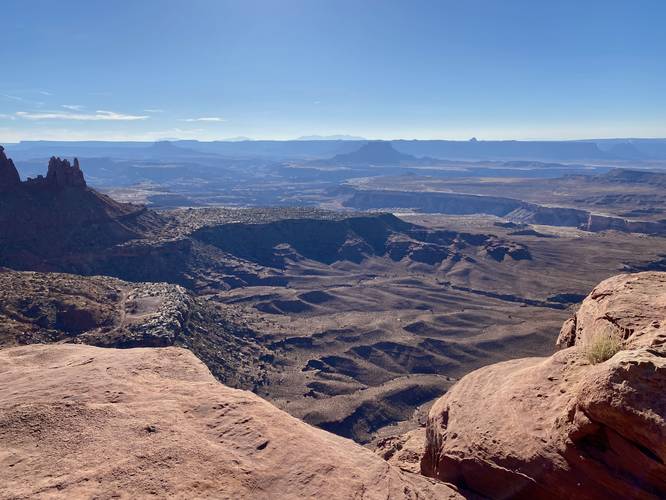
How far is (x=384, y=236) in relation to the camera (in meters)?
180

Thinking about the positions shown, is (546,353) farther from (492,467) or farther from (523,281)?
(492,467)

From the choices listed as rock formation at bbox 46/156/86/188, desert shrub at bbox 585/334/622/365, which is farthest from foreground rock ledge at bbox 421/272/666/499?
rock formation at bbox 46/156/86/188

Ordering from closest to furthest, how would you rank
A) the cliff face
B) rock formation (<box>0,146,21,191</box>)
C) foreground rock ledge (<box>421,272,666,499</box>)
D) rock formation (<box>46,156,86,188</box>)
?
foreground rock ledge (<box>421,272,666,499</box>) < the cliff face < rock formation (<box>0,146,21,191</box>) < rock formation (<box>46,156,86,188</box>)

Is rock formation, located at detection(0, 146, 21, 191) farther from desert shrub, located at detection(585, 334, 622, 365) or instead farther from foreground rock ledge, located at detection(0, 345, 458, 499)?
desert shrub, located at detection(585, 334, 622, 365)

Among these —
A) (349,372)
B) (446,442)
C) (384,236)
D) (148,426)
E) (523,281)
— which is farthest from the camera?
(384,236)

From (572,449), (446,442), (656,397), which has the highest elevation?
(656,397)

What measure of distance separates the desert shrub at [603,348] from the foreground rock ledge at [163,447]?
21.3 ft

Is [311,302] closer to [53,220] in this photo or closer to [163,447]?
[53,220]

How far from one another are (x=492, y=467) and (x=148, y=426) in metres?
11.0

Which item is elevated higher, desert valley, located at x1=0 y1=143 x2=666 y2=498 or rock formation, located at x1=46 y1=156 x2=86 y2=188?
rock formation, located at x1=46 y1=156 x2=86 y2=188

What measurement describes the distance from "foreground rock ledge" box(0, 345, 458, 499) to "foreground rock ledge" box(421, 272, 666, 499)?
88.6 inches

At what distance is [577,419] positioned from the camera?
14.8 m

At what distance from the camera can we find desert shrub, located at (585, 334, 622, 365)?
54.1 feet

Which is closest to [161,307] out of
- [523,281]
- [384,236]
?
[523,281]
